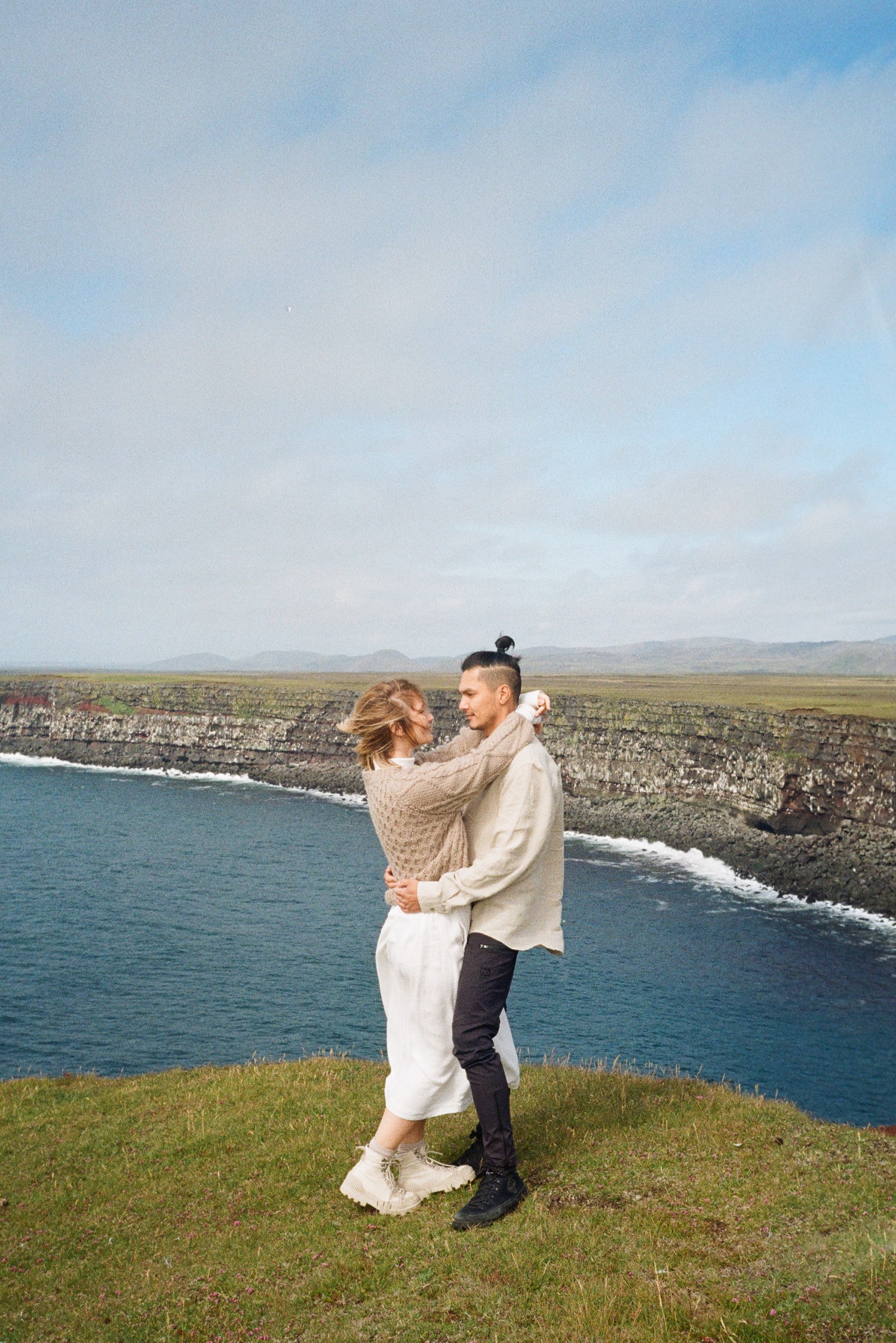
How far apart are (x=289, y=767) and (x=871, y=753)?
62.0 metres

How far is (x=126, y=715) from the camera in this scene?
11125 centimetres

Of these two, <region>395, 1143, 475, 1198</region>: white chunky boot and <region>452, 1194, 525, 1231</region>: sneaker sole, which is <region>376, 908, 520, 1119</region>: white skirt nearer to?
<region>395, 1143, 475, 1198</region>: white chunky boot

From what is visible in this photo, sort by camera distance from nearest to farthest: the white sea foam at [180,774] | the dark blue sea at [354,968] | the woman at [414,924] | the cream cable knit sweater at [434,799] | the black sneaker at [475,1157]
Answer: the cream cable knit sweater at [434,799], the woman at [414,924], the black sneaker at [475,1157], the dark blue sea at [354,968], the white sea foam at [180,774]

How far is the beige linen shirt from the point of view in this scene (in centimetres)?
679

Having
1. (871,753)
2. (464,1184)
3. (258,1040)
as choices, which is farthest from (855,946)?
(464,1184)

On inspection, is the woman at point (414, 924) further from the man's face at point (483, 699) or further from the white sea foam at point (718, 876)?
A: the white sea foam at point (718, 876)

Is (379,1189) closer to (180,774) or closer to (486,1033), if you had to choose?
(486,1033)

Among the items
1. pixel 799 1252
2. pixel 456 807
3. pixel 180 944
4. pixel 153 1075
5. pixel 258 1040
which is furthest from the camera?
pixel 180 944

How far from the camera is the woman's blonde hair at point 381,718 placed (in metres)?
7.05

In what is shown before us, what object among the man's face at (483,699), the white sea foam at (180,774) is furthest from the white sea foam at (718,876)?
the man's face at (483,699)

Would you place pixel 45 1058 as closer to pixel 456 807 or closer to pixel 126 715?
pixel 456 807

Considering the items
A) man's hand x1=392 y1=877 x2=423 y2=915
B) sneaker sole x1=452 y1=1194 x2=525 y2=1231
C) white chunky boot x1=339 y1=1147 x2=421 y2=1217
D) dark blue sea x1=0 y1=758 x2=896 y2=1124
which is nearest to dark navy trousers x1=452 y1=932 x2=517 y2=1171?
sneaker sole x1=452 y1=1194 x2=525 y2=1231

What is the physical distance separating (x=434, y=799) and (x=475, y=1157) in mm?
3521

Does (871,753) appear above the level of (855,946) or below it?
above
